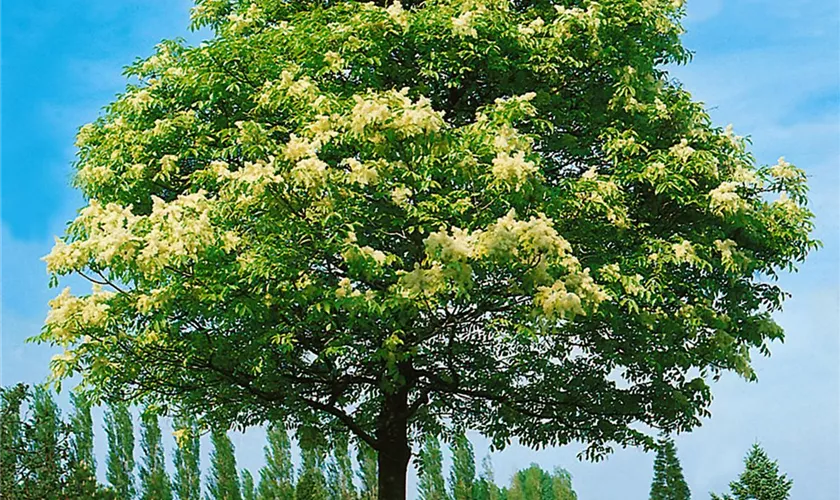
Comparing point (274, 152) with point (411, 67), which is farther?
point (411, 67)

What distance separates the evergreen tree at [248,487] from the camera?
93.0 ft

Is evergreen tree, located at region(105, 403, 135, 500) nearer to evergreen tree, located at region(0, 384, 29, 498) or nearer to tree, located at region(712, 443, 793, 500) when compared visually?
evergreen tree, located at region(0, 384, 29, 498)

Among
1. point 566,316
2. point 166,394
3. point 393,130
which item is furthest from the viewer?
point 166,394

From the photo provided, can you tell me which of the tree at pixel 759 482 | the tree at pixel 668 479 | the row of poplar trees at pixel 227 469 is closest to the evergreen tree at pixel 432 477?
the row of poplar trees at pixel 227 469

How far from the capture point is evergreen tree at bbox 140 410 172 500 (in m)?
27.5

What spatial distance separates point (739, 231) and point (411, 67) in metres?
5.61

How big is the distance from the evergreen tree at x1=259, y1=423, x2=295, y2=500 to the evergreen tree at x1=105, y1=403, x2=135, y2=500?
13.0ft

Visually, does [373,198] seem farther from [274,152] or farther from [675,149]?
[675,149]

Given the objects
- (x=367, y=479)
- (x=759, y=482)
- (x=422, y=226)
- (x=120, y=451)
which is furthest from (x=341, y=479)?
(x=422, y=226)

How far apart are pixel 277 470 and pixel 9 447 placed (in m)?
13.4

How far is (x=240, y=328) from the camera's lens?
43.8ft

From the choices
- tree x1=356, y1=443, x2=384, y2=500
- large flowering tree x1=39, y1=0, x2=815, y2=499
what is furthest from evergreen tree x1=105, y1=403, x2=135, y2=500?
large flowering tree x1=39, y1=0, x2=815, y2=499

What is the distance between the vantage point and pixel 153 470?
2789cm

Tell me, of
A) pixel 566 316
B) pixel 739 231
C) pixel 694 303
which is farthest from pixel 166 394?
pixel 739 231
